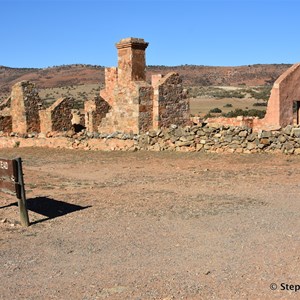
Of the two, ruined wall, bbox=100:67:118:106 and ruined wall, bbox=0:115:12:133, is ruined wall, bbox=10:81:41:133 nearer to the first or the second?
ruined wall, bbox=0:115:12:133

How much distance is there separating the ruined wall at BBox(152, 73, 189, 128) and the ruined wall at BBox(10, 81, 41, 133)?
579cm

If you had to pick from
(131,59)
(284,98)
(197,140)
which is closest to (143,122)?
(197,140)

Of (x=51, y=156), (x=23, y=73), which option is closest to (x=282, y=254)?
(x=51, y=156)

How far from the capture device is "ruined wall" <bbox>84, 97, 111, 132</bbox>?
17.8 metres

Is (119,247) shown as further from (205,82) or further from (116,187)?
(205,82)

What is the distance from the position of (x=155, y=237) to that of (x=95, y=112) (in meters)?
12.9

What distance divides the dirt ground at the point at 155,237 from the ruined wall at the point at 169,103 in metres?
5.09

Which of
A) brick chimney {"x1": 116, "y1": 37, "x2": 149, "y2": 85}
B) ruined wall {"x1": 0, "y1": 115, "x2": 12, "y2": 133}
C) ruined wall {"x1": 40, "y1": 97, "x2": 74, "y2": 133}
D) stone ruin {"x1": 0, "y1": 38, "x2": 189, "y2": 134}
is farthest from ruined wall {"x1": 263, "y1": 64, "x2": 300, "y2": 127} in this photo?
ruined wall {"x1": 0, "y1": 115, "x2": 12, "y2": 133}

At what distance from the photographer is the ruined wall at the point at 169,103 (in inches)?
586

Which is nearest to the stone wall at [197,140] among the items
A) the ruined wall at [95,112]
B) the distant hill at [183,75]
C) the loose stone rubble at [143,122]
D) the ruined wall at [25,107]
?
the loose stone rubble at [143,122]

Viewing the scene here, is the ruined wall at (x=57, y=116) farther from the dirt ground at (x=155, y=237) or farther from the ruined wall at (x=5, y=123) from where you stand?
the dirt ground at (x=155, y=237)

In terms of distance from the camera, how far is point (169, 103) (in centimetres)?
1523

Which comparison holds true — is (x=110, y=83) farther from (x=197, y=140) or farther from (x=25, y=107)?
(x=197, y=140)

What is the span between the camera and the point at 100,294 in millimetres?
3898
